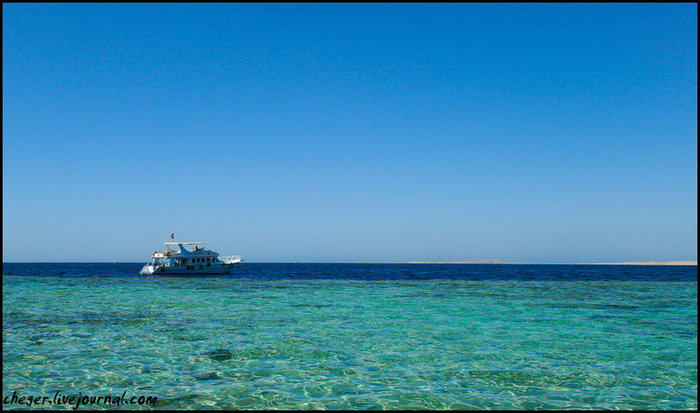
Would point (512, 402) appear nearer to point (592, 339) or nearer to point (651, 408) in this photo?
point (651, 408)

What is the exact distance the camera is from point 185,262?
86.1m

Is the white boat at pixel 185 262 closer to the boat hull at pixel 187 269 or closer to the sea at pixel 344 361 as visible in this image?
the boat hull at pixel 187 269

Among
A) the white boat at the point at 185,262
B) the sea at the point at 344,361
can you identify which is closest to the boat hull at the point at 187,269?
the white boat at the point at 185,262

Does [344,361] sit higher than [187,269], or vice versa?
[344,361]

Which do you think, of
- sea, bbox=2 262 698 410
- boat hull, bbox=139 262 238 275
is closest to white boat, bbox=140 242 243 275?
boat hull, bbox=139 262 238 275

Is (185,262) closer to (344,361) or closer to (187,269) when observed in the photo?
(187,269)

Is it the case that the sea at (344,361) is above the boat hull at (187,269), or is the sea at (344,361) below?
above

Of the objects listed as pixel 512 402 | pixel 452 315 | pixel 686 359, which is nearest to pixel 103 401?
pixel 512 402

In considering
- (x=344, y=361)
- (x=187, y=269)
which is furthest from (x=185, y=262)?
(x=344, y=361)

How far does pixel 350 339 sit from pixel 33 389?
9.73 metres

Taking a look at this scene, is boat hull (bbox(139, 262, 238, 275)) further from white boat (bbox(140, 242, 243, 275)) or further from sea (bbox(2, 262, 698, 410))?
sea (bbox(2, 262, 698, 410))

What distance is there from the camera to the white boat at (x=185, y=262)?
276 feet

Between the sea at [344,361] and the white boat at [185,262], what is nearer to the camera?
the sea at [344,361]

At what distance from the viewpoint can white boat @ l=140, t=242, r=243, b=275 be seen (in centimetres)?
8400
